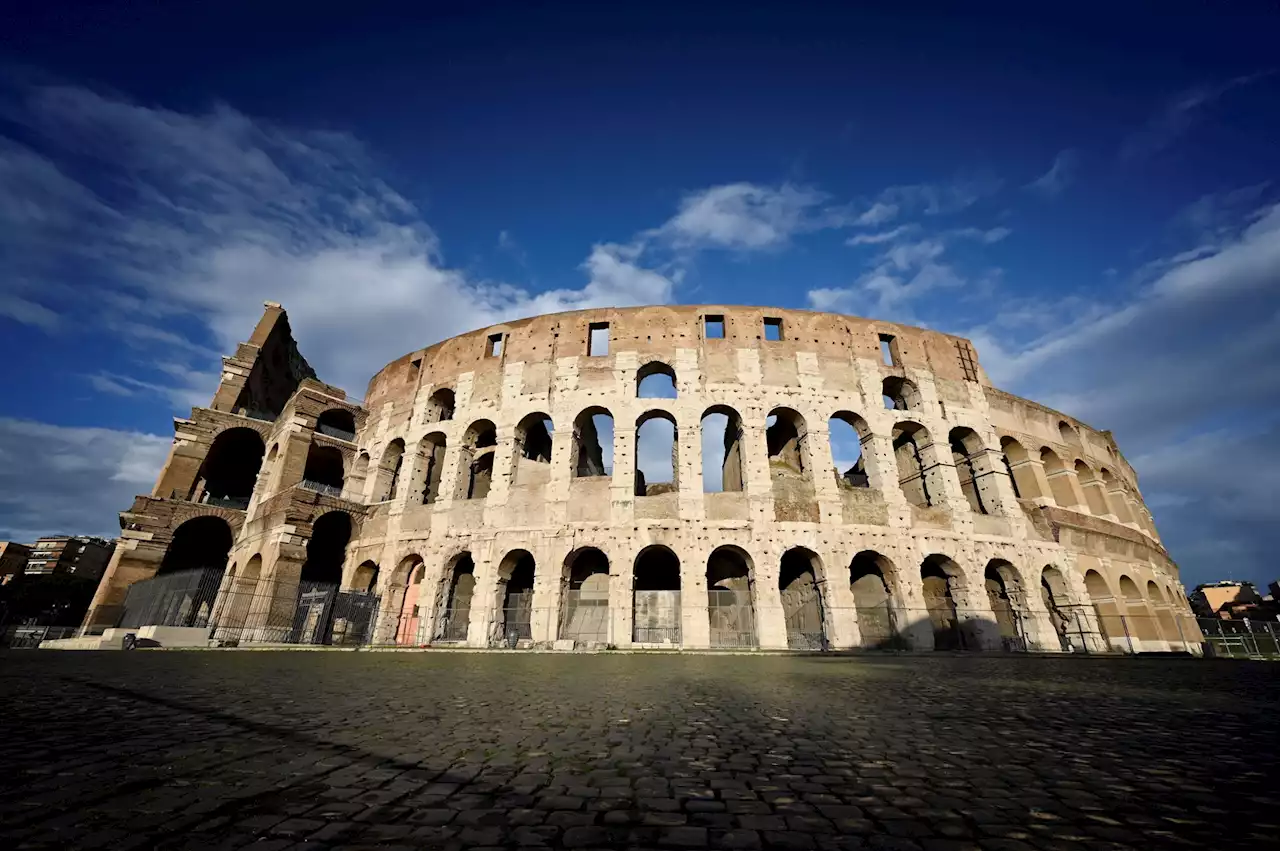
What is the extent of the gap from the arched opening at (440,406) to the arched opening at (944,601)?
20.0m

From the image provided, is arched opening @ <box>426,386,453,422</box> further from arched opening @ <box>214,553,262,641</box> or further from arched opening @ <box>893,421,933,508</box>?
arched opening @ <box>893,421,933,508</box>

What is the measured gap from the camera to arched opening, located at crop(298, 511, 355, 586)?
2377cm

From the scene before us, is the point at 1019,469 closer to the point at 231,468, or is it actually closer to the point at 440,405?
the point at 440,405

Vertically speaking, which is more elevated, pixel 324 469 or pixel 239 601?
pixel 324 469

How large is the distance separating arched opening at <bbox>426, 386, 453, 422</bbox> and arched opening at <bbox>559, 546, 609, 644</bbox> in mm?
9122

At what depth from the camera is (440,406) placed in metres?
23.7

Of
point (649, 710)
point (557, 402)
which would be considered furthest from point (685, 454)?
point (649, 710)

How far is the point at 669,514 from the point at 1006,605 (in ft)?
43.8

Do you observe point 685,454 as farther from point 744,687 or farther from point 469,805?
point 469,805

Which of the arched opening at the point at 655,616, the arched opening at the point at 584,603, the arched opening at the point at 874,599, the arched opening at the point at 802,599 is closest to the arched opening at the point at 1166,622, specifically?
the arched opening at the point at 874,599

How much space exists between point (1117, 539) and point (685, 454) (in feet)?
64.0

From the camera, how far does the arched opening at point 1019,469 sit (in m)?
22.5

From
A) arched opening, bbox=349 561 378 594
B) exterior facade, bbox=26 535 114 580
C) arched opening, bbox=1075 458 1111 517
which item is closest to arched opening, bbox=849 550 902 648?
arched opening, bbox=1075 458 1111 517

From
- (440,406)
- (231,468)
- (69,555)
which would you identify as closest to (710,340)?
(440,406)
